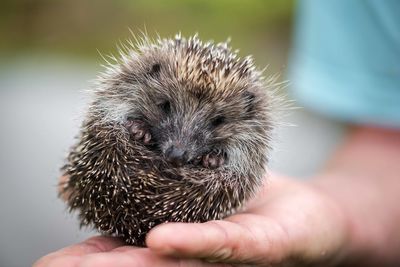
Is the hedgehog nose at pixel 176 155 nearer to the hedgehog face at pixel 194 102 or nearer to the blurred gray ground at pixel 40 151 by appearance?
the hedgehog face at pixel 194 102

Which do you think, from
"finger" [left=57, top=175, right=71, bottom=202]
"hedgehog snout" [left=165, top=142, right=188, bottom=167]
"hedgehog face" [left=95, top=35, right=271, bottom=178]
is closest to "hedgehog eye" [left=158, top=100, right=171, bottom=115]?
"hedgehog face" [left=95, top=35, right=271, bottom=178]

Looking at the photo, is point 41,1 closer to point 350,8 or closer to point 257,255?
point 350,8

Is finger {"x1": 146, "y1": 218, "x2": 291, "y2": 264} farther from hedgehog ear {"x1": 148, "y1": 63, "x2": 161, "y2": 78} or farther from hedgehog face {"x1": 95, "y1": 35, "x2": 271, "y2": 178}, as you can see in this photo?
hedgehog ear {"x1": 148, "y1": 63, "x2": 161, "y2": 78}

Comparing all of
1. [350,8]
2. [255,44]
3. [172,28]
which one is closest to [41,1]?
[172,28]

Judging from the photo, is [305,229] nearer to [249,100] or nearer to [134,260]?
[249,100]

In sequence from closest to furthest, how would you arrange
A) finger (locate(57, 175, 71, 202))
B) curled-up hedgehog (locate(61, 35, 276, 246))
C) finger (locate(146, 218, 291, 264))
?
finger (locate(146, 218, 291, 264)) → curled-up hedgehog (locate(61, 35, 276, 246)) → finger (locate(57, 175, 71, 202))

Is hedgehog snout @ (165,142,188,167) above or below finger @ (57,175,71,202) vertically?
above

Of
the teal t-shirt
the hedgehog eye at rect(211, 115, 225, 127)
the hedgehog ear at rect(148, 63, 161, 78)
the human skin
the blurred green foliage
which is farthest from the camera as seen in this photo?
the blurred green foliage

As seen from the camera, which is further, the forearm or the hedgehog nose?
the forearm
